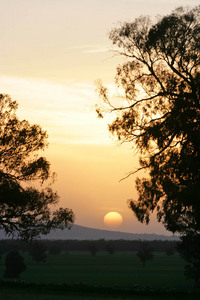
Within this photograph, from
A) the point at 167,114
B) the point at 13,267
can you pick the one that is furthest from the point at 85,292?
the point at 13,267

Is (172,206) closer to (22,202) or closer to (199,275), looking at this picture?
(22,202)

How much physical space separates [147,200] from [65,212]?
40.7ft

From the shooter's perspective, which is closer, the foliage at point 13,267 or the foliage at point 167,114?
the foliage at point 167,114

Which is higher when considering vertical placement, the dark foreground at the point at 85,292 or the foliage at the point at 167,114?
the foliage at the point at 167,114

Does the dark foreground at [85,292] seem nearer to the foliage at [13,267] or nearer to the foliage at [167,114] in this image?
the foliage at [167,114]

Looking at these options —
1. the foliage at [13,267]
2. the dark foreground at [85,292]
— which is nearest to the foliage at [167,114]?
the dark foreground at [85,292]

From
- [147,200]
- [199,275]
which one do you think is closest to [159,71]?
[147,200]

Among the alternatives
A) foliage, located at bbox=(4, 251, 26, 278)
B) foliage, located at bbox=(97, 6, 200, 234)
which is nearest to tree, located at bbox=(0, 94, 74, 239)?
foliage, located at bbox=(97, 6, 200, 234)

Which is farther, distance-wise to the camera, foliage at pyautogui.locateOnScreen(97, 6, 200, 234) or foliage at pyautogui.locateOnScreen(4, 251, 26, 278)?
foliage at pyautogui.locateOnScreen(4, 251, 26, 278)

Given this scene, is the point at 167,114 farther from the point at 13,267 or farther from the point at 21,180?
the point at 13,267

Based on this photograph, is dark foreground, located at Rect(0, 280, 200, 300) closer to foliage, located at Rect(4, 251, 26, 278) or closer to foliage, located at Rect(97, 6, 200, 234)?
foliage, located at Rect(97, 6, 200, 234)

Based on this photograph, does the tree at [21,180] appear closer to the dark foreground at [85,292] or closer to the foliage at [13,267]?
the dark foreground at [85,292]

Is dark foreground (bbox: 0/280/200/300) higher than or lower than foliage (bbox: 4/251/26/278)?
lower

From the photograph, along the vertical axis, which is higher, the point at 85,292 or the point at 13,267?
the point at 13,267
